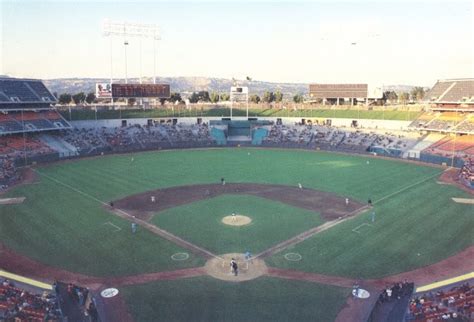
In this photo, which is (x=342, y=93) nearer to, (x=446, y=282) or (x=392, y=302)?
(x=446, y=282)

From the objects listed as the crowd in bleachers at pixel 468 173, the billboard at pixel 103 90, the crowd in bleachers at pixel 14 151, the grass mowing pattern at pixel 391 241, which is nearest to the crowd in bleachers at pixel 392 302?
the grass mowing pattern at pixel 391 241

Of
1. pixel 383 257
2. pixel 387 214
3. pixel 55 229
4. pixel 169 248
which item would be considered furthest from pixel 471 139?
pixel 55 229

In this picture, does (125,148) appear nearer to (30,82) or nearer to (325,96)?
(30,82)

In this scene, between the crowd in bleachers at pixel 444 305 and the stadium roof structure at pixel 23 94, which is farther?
the stadium roof structure at pixel 23 94

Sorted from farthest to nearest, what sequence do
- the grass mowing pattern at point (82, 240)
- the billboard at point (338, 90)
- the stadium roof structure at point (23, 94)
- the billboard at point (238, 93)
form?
1. the billboard at point (338, 90)
2. the billboard at point (238, 93)
3. the stadium roof structure at point (23, 94)
4. the grass mowing pattern at point (82, 240)

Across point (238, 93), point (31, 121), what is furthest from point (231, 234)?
point (238, 93)

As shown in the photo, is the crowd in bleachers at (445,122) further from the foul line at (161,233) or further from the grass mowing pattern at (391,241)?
the foul line at (161,233)

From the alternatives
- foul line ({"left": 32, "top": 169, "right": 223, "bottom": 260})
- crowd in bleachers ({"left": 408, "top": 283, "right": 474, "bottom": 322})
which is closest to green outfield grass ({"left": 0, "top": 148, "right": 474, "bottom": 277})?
foul line ({"left": 32, "top": 169, "right": 223, "bottom": 260})
